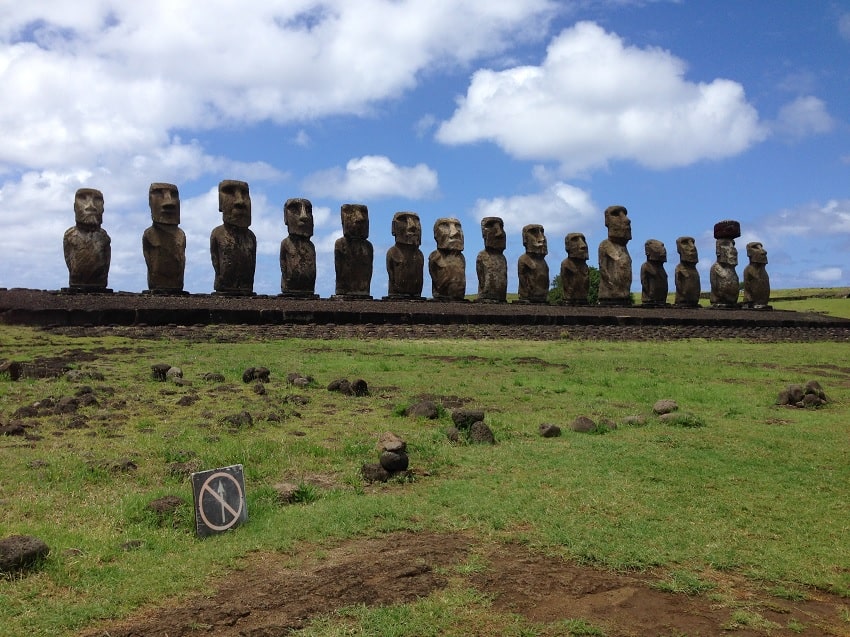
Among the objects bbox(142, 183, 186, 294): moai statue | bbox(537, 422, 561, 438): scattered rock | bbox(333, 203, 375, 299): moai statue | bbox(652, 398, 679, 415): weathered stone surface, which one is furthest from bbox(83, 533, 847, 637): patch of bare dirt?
bbox(333, 203, 375, 299): moai statue

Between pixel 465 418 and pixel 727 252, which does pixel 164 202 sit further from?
pixel 727 252

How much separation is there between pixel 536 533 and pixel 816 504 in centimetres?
189

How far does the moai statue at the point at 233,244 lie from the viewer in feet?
70.8

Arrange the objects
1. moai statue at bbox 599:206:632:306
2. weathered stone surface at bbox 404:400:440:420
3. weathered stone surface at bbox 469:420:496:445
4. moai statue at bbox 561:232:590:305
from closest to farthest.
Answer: weathered stone surface at bbox 469:420:496:445, weathered stone surface at bbox 404:400:440:420, moai statue at bbox 561:232:590:305, moai statue at bbox 599:206:632:306

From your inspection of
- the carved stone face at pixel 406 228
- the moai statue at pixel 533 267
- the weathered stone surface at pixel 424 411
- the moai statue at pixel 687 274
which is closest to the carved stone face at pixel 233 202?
the carved stone face at pixel 406 228

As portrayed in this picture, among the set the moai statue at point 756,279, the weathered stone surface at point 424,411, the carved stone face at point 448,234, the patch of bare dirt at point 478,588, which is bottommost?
the patch of bare dirt at point 478,588

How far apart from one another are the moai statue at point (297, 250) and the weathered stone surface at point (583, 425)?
54.4ft

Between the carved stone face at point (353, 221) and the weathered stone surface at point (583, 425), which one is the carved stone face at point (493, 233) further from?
the weathered stone surface at point (583, 425)

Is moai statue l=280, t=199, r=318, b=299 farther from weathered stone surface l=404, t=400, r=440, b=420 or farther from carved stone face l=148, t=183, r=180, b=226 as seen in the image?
weathered stone surface l=404, t=400, r=440, b=420

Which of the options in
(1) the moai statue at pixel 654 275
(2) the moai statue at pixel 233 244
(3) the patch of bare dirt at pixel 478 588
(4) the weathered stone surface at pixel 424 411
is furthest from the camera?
(1) the moai statue at pixel 654 275

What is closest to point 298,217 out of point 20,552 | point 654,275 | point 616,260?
point 616,260

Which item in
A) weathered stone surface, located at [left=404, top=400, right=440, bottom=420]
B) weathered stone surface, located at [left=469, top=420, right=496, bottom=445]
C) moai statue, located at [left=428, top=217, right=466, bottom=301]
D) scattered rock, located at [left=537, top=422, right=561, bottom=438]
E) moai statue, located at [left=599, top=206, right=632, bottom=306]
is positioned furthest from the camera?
moai statue, located at [left=599, top=206, right=632, bottom=306]

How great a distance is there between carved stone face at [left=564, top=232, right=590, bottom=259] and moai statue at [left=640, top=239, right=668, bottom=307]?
11.4ft

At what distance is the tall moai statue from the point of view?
27.1 metres
